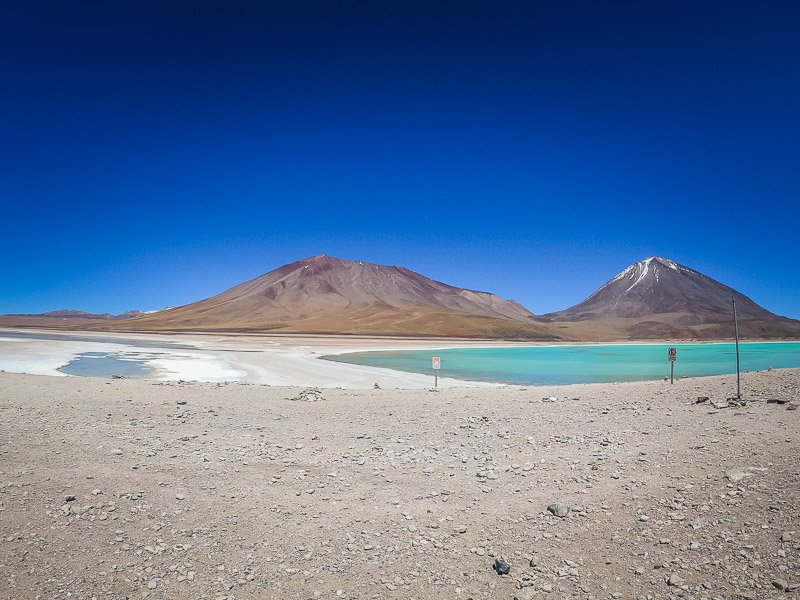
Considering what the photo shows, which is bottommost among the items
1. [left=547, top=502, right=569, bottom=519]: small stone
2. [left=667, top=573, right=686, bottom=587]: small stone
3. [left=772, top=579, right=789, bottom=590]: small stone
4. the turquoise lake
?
the turquoise lake

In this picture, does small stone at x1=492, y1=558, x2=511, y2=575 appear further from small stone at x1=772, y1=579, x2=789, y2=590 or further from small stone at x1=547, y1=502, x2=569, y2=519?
small stone at x1=772, y1=579, x2=789, y2=590

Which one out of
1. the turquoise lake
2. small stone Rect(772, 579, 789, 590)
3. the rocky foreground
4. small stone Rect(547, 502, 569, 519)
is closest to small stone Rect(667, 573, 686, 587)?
the rocky foreground

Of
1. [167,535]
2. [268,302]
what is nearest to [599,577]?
[167,535]

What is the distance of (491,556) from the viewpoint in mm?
4234

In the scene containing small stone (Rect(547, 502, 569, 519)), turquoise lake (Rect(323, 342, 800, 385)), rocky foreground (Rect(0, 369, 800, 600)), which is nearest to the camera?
rocky foreground (Rect(0, 369, 800, 600))

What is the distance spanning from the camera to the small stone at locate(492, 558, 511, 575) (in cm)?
395

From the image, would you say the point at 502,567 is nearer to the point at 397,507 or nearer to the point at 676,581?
the point at 676,581

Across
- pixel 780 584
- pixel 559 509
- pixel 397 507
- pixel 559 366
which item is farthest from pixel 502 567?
pixel 559 366

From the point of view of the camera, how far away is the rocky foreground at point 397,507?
3.84 metres

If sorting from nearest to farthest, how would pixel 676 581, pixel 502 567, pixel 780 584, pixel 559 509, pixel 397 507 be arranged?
pixel 780 584
pixel 676 581
pixel 502 567
pixel 559 509
pixel 397 507

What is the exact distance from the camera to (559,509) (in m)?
4.96

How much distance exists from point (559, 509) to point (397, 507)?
1813mm

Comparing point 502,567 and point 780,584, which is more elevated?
point 780,584

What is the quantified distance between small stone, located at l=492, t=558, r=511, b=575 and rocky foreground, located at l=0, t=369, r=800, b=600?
0.06 meters
